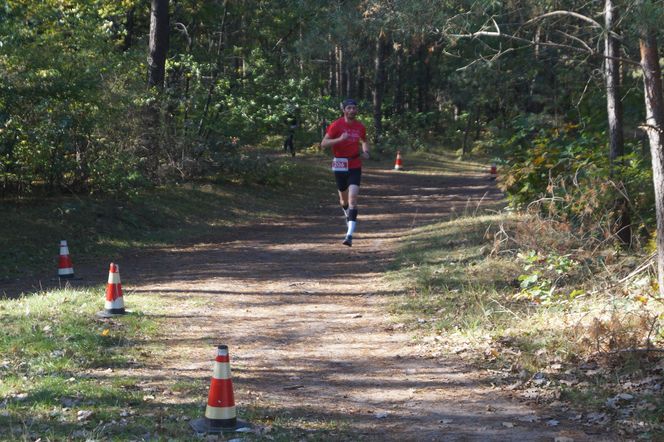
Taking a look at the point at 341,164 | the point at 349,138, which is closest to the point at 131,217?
the point at 341,164

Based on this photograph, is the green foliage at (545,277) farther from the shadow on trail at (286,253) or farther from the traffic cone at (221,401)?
the traffic cone at (221,401)

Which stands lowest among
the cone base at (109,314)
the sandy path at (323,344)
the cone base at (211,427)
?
the sandy path at (323,344)

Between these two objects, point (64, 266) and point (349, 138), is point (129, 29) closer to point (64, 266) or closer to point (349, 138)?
Result: point (64, 266)

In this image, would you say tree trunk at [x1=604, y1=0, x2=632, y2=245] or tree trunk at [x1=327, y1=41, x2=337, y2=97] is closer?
tree trunk at [x1=604, y1=0, x2=632, y2=245]

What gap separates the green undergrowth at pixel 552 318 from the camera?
6.69 metres

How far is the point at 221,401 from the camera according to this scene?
573cm

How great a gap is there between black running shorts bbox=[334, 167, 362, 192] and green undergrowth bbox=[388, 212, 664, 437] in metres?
1.64

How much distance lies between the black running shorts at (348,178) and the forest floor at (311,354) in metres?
1.32

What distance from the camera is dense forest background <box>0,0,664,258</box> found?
11.2m

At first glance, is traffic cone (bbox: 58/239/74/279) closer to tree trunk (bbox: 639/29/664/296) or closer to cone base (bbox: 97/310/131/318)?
cone base (bbox: 97/310/131/318)

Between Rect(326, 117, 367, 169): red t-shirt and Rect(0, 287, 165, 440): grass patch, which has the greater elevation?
Rect(326, 117, 367, 169): red t-shirt

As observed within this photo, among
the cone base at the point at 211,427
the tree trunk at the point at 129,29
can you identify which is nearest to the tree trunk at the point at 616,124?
the cone base at the point at 211,427

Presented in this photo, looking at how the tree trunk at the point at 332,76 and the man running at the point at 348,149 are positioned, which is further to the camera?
→ the tree trunk at the point at 332,76

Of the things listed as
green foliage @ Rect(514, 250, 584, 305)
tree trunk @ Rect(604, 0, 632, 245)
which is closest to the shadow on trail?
tree trunk @ Rect(604, 0, 632, 245)
